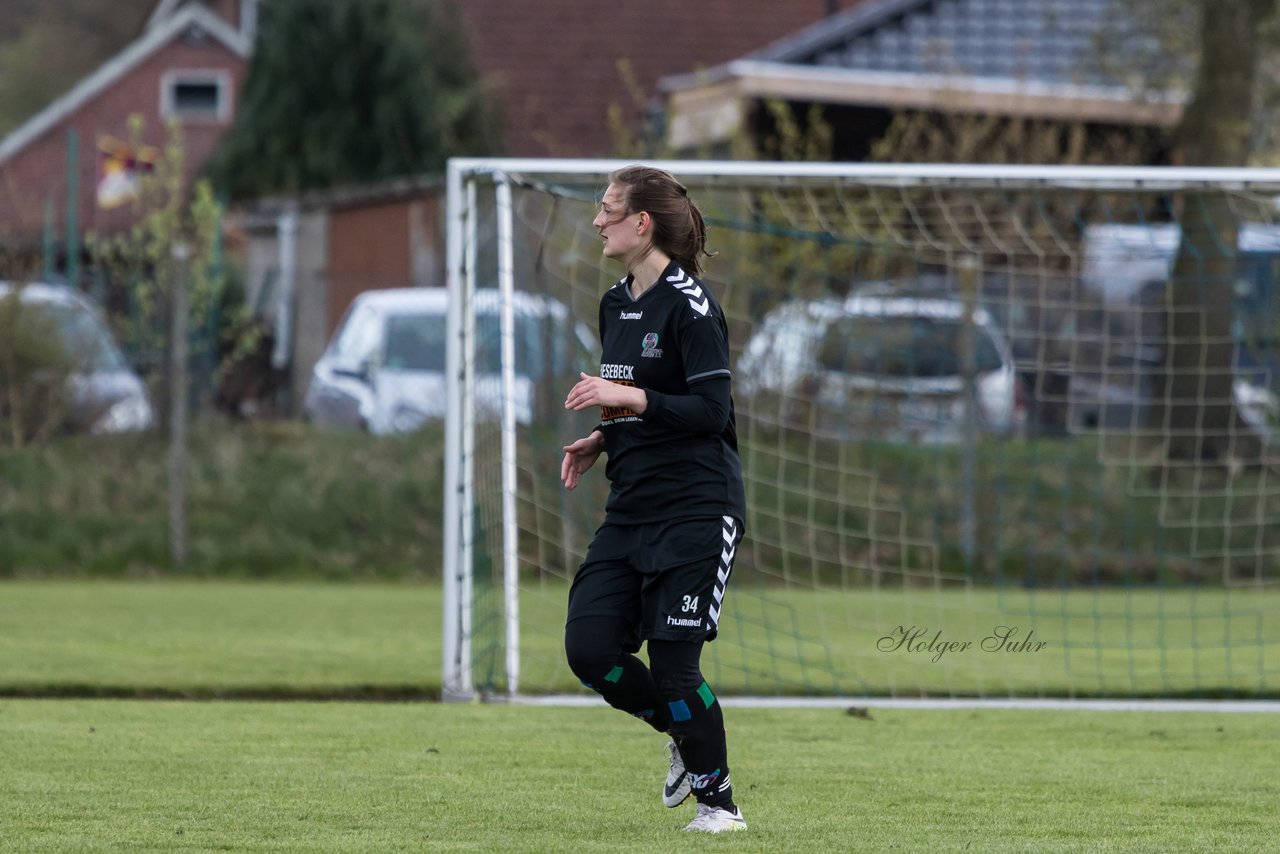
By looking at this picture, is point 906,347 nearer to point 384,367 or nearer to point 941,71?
point 384,367

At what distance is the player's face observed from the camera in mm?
5074

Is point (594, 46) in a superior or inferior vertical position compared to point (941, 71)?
superior

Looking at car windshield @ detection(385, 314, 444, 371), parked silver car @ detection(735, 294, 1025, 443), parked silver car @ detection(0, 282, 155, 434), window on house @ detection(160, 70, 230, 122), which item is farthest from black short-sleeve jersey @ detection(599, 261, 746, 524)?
window on house @ detection(160, 70, 230, 122)

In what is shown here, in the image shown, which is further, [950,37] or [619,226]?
[950,37]

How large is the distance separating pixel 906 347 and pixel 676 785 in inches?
385

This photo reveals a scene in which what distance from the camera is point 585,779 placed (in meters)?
5.88

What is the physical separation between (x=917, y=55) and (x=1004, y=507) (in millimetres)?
11502

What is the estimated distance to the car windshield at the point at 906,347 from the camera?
561 inches

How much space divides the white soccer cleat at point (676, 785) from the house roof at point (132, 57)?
99.1ft

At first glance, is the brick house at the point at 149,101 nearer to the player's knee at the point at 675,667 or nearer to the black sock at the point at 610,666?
the black sock at the point at 610,666

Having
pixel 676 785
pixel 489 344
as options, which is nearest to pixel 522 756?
pixel 676 785

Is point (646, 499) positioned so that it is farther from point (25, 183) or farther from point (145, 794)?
point (25, 183)

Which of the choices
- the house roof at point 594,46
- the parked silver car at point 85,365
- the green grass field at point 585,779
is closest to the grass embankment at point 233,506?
the parked silver car at point 85,365

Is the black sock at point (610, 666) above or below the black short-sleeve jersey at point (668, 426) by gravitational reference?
below
